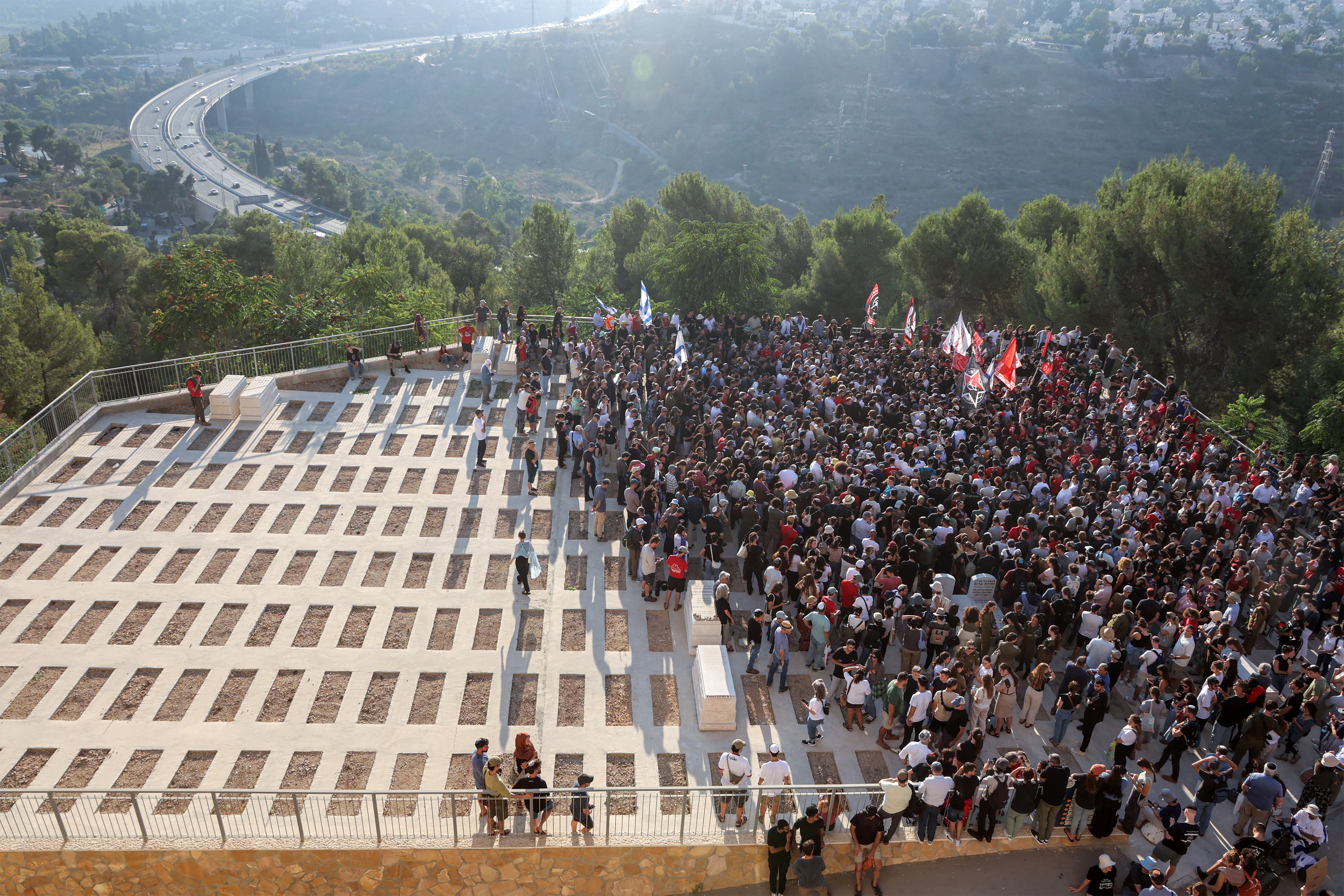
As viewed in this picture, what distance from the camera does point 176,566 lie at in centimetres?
1753

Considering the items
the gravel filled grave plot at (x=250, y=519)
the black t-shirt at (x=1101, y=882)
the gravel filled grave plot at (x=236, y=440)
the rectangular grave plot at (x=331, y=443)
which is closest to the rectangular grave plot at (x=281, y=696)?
the gravel filled grave plot at (x=250, y=519)

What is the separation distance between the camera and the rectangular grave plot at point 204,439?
2159 centimetres

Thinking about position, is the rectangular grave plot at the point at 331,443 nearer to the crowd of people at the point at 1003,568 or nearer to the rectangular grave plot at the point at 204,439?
the rectangular grave plot at the point at 204,439

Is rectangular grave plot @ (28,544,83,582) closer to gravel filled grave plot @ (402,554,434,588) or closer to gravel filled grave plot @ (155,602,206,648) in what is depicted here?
gravel filled grave plot @ (155,602,206,648)

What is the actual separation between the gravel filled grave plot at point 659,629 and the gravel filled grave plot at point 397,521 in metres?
6.05

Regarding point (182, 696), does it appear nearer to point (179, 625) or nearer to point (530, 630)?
point (179, 625)

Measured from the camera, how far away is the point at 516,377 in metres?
26.3

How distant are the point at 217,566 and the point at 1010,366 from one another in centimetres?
1885

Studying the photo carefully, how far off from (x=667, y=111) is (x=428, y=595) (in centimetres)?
16382

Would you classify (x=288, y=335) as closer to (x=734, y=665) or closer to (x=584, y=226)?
(x=734, y=665)

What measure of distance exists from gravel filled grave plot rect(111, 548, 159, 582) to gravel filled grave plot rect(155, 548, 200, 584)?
14.3 inches

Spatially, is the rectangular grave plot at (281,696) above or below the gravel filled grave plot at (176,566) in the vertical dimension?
below

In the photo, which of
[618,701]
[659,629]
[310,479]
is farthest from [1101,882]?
[310,479]

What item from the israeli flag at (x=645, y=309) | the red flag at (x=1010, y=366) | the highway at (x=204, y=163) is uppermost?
the israeli flag at (x=645, y=309)
